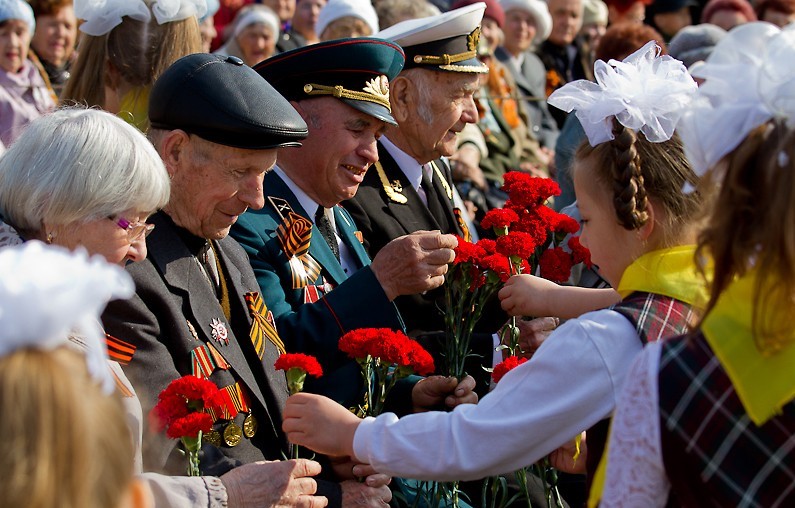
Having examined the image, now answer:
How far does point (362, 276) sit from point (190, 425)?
4.21ft

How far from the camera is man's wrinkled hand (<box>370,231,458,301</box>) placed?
363 centimetres

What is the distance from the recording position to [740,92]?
2014 millimetres

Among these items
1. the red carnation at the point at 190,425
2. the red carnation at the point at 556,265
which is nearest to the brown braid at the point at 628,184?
the red carnation at the point at 556,265

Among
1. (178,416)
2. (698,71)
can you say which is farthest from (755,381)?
(178,416)

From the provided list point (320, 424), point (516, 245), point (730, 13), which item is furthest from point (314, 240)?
Answer: point (730, 13)

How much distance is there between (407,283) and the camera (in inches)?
146

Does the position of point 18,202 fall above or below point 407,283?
above

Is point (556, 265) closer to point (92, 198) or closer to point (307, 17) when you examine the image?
point (92, 198)

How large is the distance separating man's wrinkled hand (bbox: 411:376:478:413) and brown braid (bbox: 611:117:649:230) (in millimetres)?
1056

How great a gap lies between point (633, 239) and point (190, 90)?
1.35m

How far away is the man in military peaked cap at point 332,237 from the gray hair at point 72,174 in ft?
3.26

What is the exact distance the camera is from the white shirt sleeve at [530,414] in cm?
240

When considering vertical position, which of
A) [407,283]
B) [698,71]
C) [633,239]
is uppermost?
[698,71]

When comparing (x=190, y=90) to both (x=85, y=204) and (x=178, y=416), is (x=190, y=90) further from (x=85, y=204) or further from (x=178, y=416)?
(x=178, y=416)
